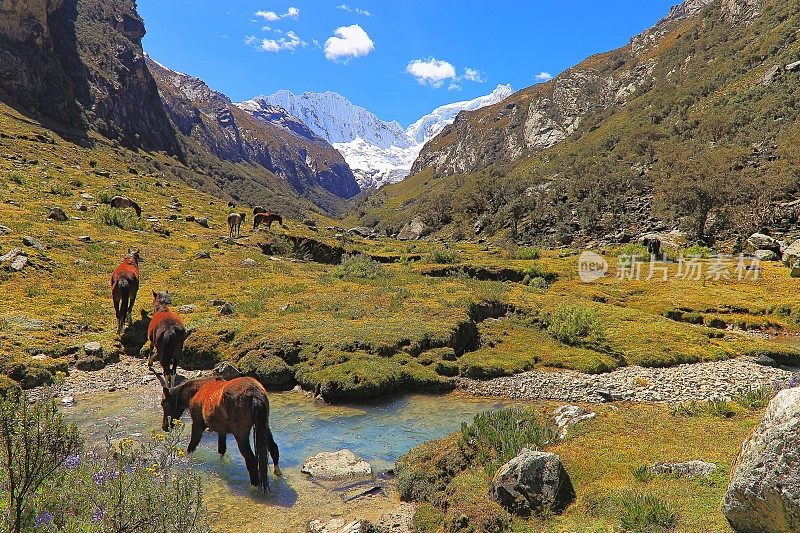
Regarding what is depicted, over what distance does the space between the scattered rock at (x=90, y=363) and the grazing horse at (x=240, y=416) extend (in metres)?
8.10

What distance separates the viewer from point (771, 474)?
5668 mm

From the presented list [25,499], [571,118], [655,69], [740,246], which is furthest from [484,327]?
[571,118]

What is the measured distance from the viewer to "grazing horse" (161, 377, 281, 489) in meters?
10.0

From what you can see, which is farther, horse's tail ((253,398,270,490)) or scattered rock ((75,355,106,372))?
scattered rock ((75,355,106,372))

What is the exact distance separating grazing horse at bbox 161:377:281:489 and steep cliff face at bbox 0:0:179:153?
108617mm

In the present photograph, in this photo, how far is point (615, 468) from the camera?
9453 millimetres

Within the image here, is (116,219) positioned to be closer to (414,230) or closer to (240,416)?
(240,416)

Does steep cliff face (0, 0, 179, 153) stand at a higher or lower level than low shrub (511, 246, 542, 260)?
higher

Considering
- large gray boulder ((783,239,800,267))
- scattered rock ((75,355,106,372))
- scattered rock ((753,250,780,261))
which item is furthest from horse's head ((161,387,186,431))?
scattered rock ((753,250,780,261))

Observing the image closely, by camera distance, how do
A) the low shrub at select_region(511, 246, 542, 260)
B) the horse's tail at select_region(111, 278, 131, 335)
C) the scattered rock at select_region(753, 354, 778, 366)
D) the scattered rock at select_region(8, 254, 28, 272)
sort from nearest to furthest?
the horse's tail at select_region(111, 278, 131, 335) < the scattered rock at select_region(8, 254, 28, 272) < the scattered rock at select_region(753, 354, 778, 366) < the low shrub at select_region(511, 246, 542, 260)

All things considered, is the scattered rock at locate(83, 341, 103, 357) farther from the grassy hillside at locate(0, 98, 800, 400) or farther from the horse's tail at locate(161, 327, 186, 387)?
the horse's tail at locate(161, 327, 186, 387)

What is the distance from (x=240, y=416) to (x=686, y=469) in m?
8.86

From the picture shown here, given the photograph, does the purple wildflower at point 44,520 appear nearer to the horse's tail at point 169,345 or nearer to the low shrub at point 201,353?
the horse's tail at point 169,345

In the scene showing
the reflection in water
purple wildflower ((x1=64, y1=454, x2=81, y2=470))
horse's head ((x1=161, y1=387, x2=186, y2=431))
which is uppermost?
purple wildflower ((x1=64, y1=454, x2=81, y2=470))
